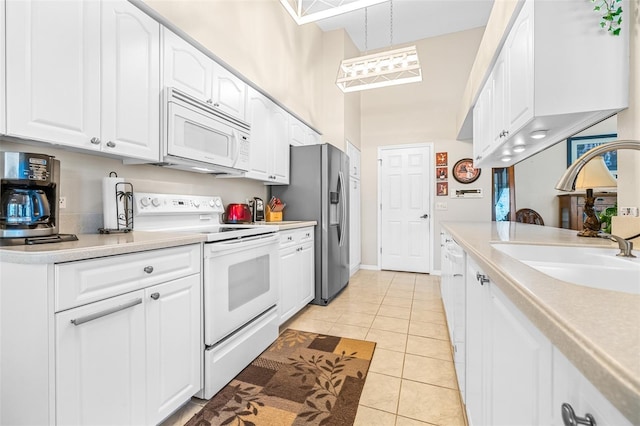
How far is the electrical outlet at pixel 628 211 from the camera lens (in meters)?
1.34

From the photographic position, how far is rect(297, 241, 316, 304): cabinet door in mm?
2963

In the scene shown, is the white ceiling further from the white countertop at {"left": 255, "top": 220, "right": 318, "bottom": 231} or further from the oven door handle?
the oven door handle

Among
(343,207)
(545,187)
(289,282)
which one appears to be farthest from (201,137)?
(545,187)

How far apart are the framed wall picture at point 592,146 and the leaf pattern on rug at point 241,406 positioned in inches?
88.6

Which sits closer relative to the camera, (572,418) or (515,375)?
(572,418)

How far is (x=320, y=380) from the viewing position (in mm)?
1848

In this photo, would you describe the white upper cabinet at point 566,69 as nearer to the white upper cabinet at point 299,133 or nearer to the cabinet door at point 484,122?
the cabinet door at point 484,122

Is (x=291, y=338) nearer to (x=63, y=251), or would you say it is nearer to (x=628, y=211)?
(x=63, y=251)

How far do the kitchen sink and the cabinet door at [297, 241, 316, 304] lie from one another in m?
1.98

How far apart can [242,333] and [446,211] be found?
12.6 feet

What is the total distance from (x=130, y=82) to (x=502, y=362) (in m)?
2.15

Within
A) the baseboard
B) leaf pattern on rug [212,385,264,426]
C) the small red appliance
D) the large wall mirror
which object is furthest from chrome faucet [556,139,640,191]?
the baseboard

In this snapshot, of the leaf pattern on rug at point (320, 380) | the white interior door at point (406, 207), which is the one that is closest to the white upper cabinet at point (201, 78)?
the leaf pattern on rug at point (320, 380)

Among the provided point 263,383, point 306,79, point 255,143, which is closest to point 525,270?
point 263,383
